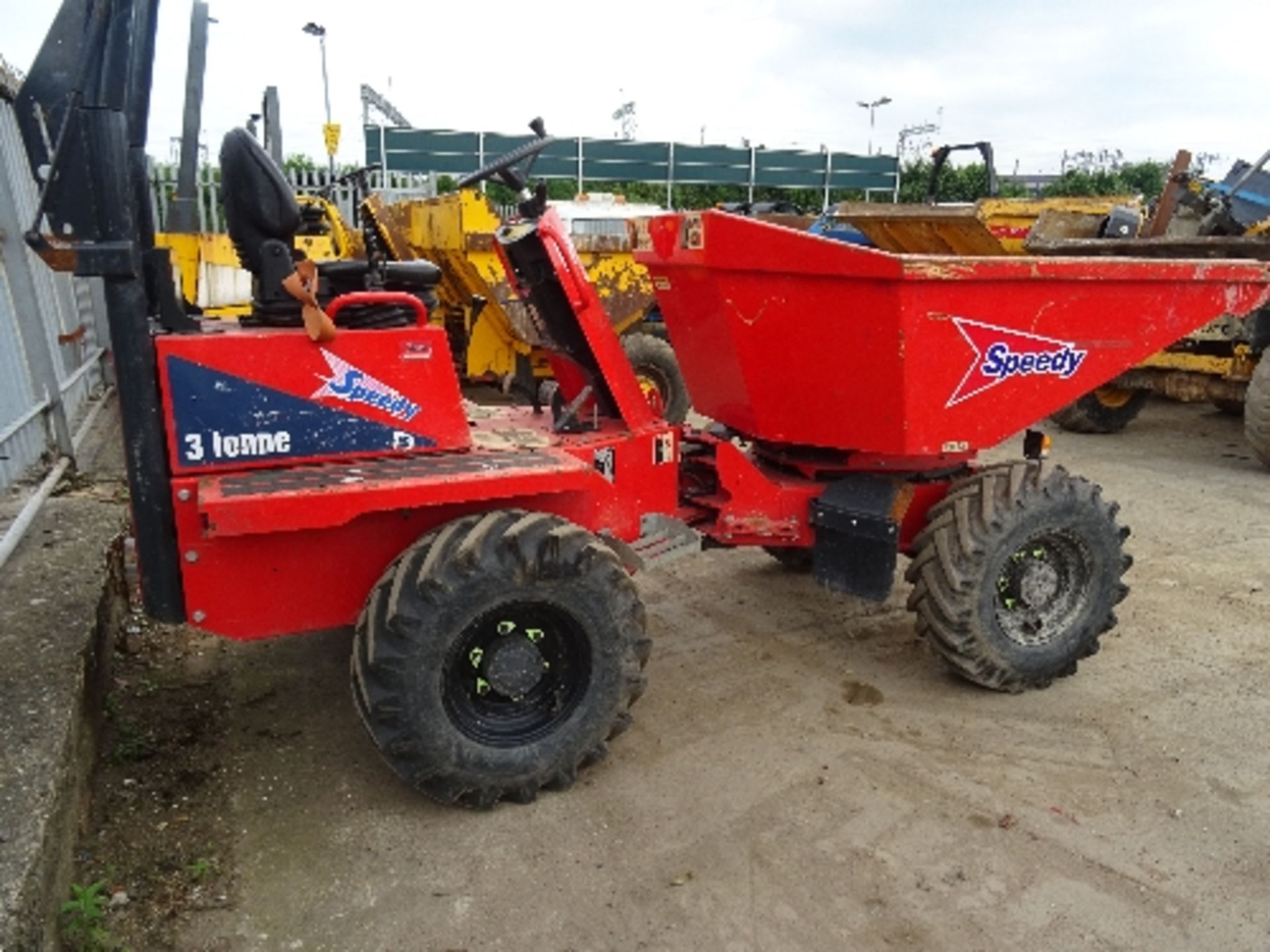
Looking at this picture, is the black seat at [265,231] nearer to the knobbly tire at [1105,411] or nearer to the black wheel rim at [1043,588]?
the black wheel rim at [1043,588]

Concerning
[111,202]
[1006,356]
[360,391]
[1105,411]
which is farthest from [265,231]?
[1105,411]

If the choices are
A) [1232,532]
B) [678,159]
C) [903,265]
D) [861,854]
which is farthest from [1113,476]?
[678,159]

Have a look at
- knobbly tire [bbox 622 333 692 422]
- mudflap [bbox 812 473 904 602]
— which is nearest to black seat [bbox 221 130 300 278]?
mudflap [bbox 812 473 904 602]

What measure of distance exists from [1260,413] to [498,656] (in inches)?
254

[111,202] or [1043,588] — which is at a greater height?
[111,202]

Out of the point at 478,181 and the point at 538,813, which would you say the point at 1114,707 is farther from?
the point at 478,181

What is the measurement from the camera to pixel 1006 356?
3.71 metres

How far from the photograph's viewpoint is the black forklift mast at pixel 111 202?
272 cm

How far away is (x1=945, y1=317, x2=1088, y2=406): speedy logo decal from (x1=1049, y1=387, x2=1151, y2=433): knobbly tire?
545cm

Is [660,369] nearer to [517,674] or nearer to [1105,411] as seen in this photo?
[1105,411]

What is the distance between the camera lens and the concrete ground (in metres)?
2.68

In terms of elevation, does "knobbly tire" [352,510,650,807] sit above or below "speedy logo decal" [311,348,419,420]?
below

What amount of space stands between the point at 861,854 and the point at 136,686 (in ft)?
9.02

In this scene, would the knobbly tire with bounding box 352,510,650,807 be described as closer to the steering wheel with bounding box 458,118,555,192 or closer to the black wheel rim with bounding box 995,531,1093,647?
the steering wheel with bounding box 458,118,555,192
